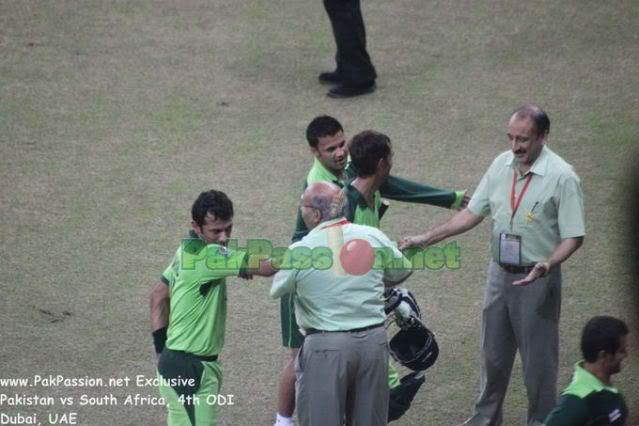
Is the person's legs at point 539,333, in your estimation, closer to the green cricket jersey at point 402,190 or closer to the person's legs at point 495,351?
the person's legs at point 495,351

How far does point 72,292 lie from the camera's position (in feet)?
24.6

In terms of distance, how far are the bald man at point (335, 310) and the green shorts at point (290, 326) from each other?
68cm

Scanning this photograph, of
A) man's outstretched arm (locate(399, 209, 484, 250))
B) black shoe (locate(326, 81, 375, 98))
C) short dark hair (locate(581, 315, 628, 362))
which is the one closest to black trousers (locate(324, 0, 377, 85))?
black shoe (locate(326, 81, 375, 98))

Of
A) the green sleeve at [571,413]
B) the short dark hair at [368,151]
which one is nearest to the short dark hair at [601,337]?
the green sleeve at [571,413]

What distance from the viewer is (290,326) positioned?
5.98m

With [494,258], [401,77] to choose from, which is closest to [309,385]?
[494,258]

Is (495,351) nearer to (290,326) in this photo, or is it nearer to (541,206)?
(541,206)

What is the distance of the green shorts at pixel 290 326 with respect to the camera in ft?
19.5

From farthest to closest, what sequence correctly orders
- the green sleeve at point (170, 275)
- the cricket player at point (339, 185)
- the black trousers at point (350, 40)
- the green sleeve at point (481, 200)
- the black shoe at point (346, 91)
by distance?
the black shoe at point (346, 91), the black trousers at point (350, 40), the green sleeve at point (481, 200), the cricket player at point (339, 185), the green sleeve at point (170, 275)

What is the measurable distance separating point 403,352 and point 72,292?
255cm

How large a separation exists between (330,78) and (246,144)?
5.00 feet

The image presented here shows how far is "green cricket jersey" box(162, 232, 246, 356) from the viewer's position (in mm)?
5348

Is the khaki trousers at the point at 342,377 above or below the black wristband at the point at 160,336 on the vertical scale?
below

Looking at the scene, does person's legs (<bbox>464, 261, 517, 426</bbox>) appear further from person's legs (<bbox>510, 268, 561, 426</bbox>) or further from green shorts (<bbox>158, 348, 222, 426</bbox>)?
green shorts (<bbox>158, 348, 222, 426</bbox>)
